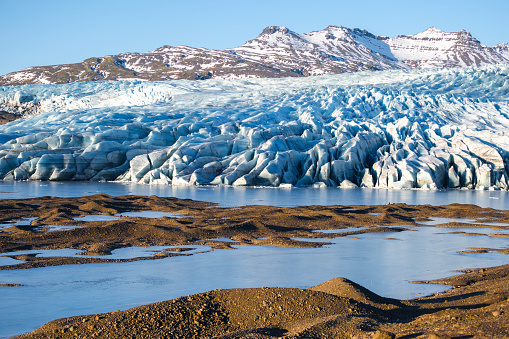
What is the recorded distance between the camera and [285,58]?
122 meters

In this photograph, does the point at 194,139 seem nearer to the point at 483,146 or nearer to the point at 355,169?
the point at 355,169

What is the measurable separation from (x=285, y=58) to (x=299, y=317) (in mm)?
119953

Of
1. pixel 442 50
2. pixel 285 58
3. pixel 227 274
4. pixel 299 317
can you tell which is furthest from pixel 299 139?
pixel 442 50

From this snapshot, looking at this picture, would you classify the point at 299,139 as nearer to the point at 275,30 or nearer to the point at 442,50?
the point at 275,30

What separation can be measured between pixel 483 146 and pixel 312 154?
894 centimetres

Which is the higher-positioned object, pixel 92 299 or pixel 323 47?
pixel 323 47

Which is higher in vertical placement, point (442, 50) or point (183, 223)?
point (442, 50)

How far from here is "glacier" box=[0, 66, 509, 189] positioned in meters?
28.2

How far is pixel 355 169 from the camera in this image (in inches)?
1158

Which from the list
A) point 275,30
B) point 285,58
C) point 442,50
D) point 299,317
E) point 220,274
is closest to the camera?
point 299,317

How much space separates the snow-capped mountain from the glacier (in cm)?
6435

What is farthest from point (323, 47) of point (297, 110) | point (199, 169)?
point (199, 169)

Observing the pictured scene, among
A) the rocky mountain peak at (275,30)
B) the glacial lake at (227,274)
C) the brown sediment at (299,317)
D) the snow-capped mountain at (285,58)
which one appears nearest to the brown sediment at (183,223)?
the glacial lake at (227,274)

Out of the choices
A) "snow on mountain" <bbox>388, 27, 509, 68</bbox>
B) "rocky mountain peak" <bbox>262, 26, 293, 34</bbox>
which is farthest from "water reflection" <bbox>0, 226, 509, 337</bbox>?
"snow on mountain" <bbox>388, 27, 509, 68</bbox>
